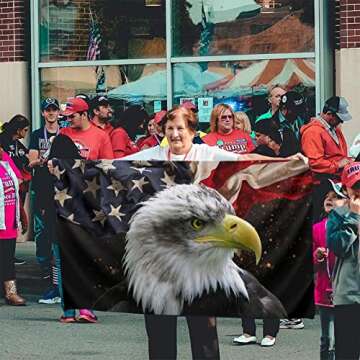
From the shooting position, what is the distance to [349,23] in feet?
52.5

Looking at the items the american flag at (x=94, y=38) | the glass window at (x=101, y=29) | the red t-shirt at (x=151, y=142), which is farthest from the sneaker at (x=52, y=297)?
the american flag at (x=94, y=38)

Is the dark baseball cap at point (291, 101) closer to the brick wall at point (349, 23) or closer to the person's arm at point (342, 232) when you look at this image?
the brick wall at point (349, 23)

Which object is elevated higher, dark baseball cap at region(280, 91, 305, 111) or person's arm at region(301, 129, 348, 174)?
dark baseball cap at region(280, 91, 305, 111)

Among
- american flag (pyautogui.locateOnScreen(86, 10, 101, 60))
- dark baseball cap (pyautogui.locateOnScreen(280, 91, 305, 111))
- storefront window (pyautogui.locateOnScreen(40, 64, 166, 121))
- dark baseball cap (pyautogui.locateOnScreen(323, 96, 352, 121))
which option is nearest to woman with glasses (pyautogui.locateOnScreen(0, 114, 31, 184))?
storefront window (pyautogui.locateOnScreen(40, 64, 166, 121))

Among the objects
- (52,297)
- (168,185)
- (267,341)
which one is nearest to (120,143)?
(52,297)

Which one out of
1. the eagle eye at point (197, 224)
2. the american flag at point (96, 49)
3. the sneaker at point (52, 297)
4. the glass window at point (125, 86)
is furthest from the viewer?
the american flag at point (96, 49)

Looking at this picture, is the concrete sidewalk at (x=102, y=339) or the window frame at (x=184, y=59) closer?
the concrete sidewalk at (x=102, y=339)

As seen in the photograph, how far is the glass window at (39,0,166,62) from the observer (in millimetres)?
17516

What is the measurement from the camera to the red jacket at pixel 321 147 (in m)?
13.0

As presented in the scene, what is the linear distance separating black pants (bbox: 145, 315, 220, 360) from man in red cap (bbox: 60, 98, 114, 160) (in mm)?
5478

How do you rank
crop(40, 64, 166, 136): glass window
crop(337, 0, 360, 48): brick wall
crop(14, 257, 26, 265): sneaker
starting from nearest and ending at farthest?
1. crop(14, 257, 26, 265): sneaker
2. crop(337, 0, 360, 48): brick wall
3. crop(40, 64, 166, 136): glass window

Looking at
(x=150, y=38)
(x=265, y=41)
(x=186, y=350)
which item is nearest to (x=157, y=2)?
(x=150, y=38)

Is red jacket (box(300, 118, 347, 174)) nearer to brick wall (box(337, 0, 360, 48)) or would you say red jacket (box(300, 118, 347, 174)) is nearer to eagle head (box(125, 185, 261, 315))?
brick wall (box(337, 0, 360, 48))

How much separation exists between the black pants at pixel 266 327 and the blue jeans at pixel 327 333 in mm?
1274
